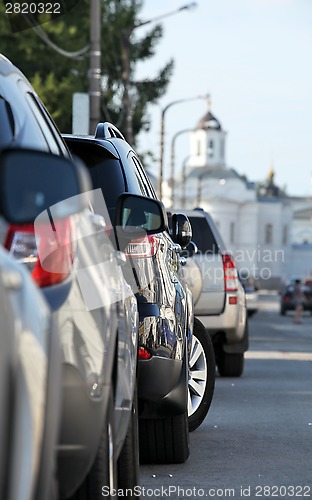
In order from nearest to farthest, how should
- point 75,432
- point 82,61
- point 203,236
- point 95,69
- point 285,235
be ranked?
point 75,432 < point 203,236 < point 95,69 < point 82,61 < point 285,235

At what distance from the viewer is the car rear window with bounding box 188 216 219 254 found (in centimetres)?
1628

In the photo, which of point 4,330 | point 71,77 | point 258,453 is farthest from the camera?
point 71,77

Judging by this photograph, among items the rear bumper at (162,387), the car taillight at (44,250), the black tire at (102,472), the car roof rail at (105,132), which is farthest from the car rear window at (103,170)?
the car taillight at (44,250)

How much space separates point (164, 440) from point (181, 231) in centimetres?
160

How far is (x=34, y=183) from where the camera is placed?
390cm

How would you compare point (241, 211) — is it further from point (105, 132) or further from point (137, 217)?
point (137, 217)

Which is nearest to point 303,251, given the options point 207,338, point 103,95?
point 103,95

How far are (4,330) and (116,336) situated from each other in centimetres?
176

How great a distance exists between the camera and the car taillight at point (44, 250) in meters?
4.18

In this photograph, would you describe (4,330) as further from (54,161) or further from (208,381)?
(208,381)

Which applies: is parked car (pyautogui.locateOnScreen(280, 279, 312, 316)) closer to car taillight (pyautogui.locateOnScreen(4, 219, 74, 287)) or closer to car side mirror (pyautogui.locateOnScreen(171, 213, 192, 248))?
car side mirror (pyautogui.locateOnScreen(171, 213, 192, 248))

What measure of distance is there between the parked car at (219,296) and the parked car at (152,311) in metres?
8.27

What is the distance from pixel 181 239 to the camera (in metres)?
9.10

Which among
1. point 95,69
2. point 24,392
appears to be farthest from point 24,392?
point 95,69
